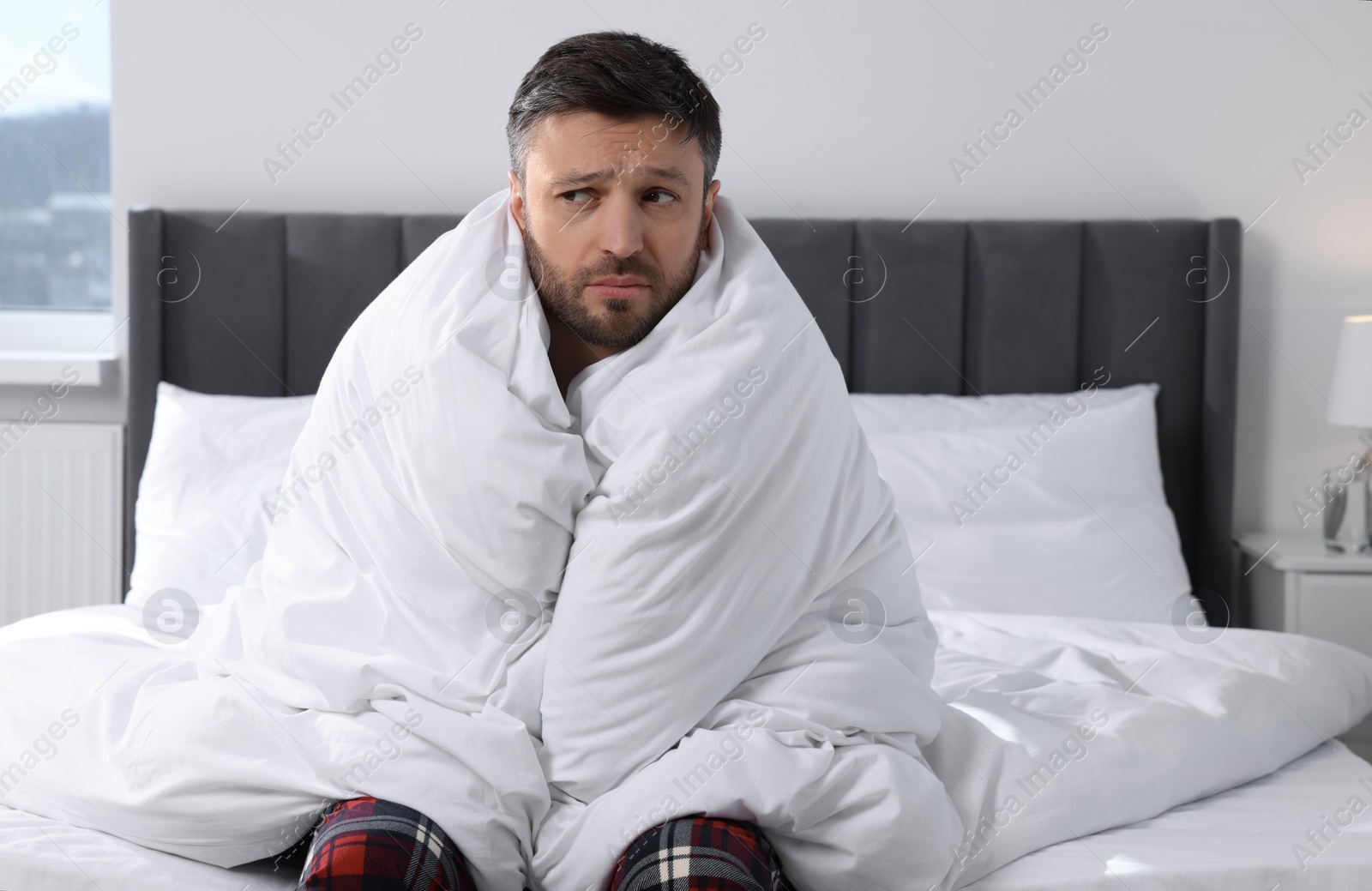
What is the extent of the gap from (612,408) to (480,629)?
0.26 metres

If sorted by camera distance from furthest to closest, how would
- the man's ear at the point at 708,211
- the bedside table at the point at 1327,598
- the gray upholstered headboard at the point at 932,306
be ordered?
the gray upholstered headboard at the point at 932,306
the bedside table at the point at 1327,598
the man's ear at the point at 708,211

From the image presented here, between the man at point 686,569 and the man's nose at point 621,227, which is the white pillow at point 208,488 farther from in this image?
the man's nose at point 621,227

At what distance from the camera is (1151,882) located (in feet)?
3.41

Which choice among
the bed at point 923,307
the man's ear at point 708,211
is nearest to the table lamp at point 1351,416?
the bed at point 923,307

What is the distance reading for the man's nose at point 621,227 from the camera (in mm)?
1154

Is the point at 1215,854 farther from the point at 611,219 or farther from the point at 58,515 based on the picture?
the point at 58,515

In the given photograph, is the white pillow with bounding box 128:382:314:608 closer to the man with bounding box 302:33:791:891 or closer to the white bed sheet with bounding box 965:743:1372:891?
the man with bounding box 302:33:791:891

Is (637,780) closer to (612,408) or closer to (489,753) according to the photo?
(489,753)

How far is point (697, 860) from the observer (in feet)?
2.86

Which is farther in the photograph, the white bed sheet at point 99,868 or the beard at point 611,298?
the beard at point 611,298

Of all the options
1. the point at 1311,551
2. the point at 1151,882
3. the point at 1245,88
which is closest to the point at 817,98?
the point at 1245,88

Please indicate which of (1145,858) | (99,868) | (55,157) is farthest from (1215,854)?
(55,157)

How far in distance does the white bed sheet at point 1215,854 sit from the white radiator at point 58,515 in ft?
6.77

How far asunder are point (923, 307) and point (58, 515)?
6.40 ft
